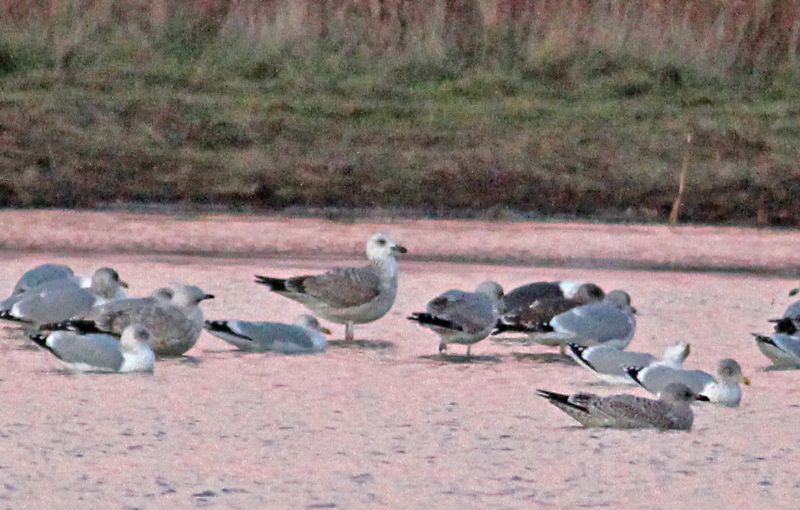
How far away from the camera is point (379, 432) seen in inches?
Result: 309

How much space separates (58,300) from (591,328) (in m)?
2.56

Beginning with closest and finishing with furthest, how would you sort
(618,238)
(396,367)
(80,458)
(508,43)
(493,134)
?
(80,458) < (396,367) < (618,238) < (493,134) < (508,43)

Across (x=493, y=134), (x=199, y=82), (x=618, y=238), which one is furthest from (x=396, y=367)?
(x=199, y=82)

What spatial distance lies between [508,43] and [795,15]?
2561mm

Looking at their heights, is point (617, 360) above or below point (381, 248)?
below

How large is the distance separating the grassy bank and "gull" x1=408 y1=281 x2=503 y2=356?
637cm

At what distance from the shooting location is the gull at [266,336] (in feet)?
32.4

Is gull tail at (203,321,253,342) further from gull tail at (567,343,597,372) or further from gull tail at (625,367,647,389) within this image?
gull tail at (625,367,647,389)

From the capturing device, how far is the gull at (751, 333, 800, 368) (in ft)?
31.4

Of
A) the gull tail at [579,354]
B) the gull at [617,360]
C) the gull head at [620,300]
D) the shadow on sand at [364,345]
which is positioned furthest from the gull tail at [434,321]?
the gull head at [620,300]

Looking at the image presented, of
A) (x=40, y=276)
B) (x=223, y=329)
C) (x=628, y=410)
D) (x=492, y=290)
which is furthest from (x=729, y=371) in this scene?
(x=40, y=276)

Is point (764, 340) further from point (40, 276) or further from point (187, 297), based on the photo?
point (40, 276)

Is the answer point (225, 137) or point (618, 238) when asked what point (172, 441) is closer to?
point (618, 238)

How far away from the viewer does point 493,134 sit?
57.4ft
